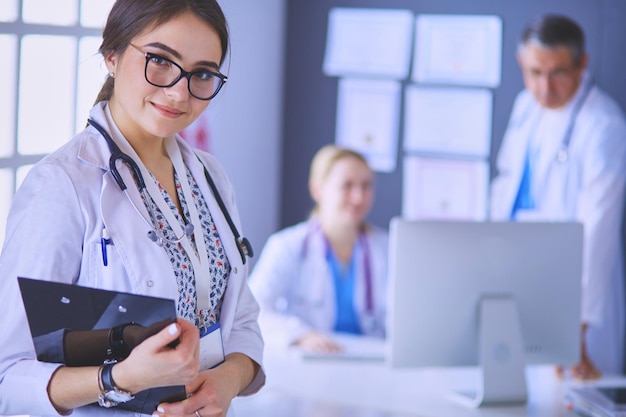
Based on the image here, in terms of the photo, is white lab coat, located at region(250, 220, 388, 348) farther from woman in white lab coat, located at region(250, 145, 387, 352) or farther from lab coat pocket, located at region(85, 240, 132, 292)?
lab coat pocket, located at region(85, 240, 132, 292)

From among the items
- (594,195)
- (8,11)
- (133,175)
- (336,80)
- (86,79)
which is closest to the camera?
(133,175)

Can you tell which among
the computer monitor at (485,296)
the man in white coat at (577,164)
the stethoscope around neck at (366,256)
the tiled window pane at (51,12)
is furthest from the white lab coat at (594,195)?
the tiled window pane at (51,12)

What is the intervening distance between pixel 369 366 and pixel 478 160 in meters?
1.86

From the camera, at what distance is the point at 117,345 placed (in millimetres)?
1316

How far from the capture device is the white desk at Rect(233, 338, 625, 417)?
8.14 feet

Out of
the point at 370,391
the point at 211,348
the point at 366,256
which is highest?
the point at 211,348

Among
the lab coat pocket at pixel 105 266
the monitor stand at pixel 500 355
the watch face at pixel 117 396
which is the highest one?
the lab coat pocket at pixel 105 266

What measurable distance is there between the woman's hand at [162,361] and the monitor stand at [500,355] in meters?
1.38

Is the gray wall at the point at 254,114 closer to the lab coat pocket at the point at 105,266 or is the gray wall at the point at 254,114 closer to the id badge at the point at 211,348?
the id badge at the point at 211,348

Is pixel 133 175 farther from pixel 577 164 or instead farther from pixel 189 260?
pixel 577 164

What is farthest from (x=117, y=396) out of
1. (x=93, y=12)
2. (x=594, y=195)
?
(x=594, y=195)

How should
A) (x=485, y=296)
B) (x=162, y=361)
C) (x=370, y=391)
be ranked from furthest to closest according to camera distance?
1. (x=370, y=391)
2. (x=485, y=296)
3. (x=162, y=361)

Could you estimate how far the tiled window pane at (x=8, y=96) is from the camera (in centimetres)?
227

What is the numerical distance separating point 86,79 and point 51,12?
0.28 metres
